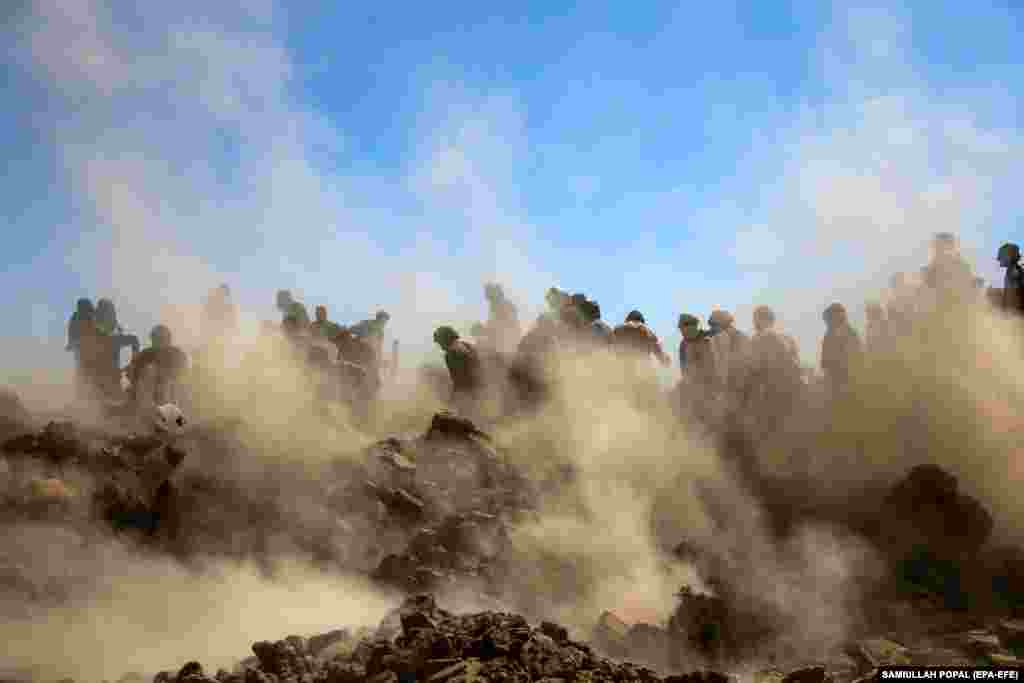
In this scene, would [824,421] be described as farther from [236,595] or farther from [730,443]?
[236,595]

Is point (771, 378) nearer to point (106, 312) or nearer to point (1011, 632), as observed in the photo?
point (1011, 632)

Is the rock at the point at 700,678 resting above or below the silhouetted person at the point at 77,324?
below

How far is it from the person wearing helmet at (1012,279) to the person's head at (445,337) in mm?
25746

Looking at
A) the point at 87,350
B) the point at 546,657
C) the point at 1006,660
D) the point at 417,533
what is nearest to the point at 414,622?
the point at 546,657

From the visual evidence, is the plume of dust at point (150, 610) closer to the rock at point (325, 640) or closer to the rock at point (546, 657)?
the rock at point (325, 640)

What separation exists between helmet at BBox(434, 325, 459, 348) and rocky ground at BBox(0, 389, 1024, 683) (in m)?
6.85

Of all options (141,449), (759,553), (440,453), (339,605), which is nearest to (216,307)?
(141,449)

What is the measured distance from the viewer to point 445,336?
158 ft

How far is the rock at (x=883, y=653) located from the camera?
2795cm

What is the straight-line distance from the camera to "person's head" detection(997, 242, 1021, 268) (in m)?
41.0

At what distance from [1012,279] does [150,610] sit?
126 feet

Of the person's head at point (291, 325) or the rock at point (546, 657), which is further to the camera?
the person's head at point (291, 325)

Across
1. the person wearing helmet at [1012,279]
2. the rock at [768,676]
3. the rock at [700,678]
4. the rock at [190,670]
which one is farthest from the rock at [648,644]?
the person wearing helmet at [1012,279]

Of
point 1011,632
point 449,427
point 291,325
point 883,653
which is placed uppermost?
point 291,325
